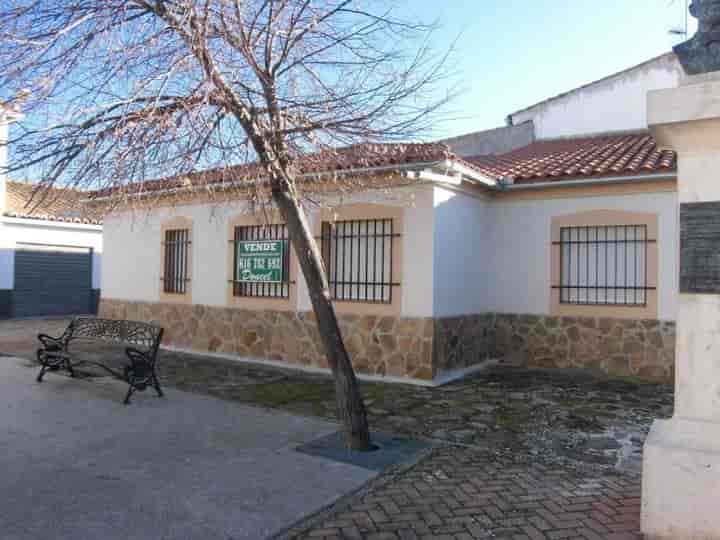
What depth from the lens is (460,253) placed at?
9000mm

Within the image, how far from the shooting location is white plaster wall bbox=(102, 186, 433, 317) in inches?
327

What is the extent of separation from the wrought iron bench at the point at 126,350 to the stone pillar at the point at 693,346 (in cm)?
547

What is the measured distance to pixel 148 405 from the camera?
6.70 m

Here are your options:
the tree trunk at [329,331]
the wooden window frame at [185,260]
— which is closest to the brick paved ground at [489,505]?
the tree trunk at [329,331]

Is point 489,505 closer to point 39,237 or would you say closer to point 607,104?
point 607,104

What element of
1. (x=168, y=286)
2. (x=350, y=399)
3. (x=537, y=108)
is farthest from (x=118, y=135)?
(x=537, y=108)

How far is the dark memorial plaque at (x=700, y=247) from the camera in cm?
353

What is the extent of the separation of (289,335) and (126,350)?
3224mm

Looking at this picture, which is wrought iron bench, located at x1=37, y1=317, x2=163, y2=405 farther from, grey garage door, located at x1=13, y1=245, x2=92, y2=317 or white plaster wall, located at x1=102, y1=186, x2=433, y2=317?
grey garage door, located at x1=13, y1=245, x2=92, y2=317

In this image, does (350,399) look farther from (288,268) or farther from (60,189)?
(288,268)

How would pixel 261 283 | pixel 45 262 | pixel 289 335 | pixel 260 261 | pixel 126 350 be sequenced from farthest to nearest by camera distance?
pixel 45 262, pixel 261 283, pixel 260 261, pixel 289 335, pixel 126 350

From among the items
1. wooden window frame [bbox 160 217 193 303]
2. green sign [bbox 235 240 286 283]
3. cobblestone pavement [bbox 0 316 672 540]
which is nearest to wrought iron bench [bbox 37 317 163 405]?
cobblestone pavement [bbox 0 316 672 540]

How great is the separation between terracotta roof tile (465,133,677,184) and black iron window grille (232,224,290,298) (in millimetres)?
3491

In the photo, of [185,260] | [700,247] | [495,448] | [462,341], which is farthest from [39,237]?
[700,247]
